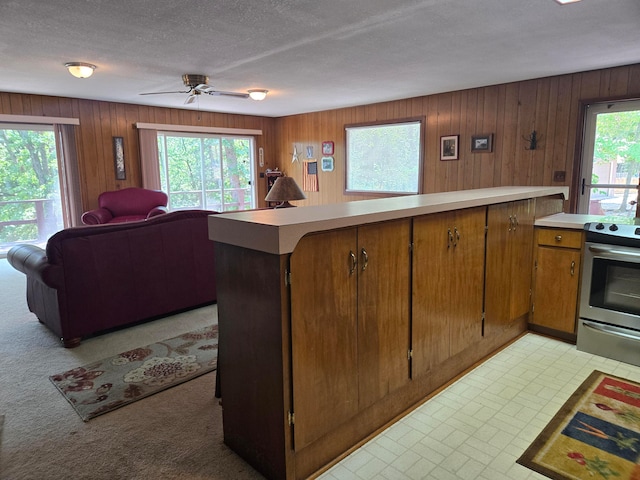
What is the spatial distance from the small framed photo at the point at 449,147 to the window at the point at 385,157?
350 millimetres

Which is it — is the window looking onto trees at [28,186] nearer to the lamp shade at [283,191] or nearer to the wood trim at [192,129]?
the wood trim at [192,129]

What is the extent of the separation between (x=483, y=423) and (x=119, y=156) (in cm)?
666

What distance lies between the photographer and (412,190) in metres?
6.50

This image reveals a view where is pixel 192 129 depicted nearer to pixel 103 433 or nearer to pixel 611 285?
pixel 103 433

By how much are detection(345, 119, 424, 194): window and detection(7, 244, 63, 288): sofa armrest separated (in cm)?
491

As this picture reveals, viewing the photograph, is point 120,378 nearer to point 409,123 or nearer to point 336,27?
point 336,27

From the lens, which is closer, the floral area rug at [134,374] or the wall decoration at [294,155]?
the floral area rug at [134,374]

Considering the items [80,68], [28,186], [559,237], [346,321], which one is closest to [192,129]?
[28,186]

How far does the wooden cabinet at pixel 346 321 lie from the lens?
165cm

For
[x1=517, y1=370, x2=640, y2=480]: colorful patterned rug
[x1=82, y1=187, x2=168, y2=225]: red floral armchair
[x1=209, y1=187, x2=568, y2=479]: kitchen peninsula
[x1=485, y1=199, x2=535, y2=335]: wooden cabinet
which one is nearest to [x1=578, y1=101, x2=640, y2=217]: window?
[x1=485, y1=199, x2=535, y2=335]: wooden cabinet

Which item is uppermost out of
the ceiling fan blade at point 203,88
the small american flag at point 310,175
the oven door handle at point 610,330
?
the ceiling fan blade at point 203,88

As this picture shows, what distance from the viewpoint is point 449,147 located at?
5859mm

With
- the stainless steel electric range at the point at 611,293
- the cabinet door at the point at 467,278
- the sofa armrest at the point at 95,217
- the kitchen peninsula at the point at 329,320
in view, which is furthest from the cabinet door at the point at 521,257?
the sofa armrest at the point at 95,217

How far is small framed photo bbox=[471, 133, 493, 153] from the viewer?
17.7 ft
